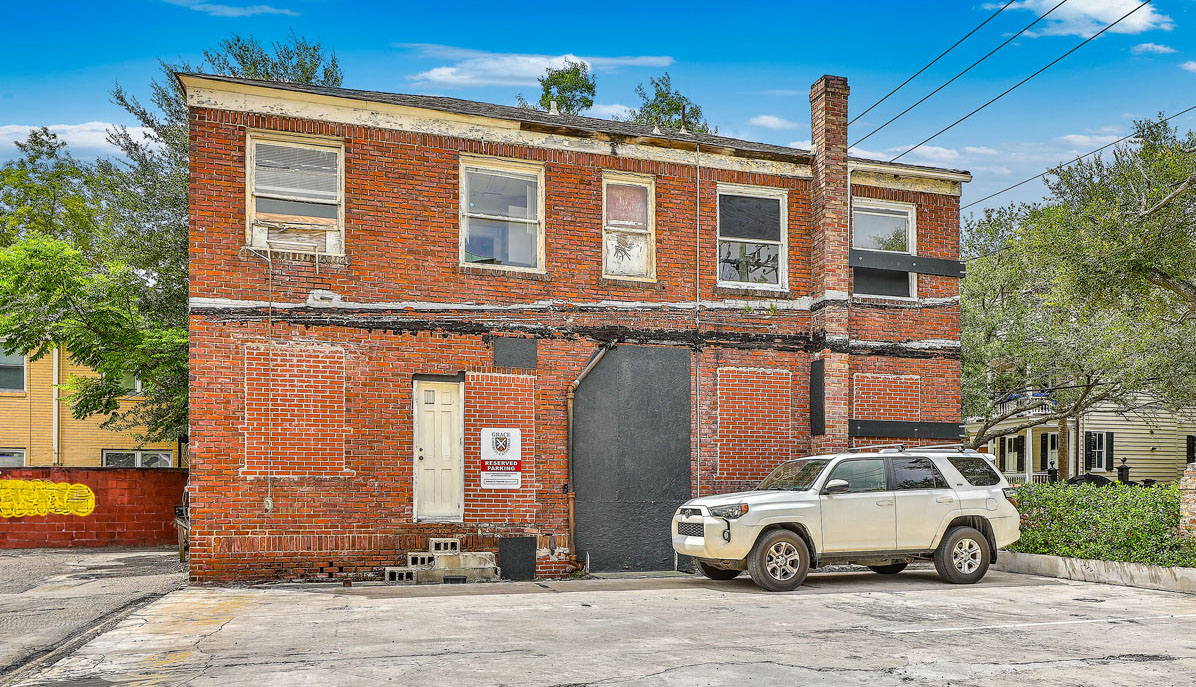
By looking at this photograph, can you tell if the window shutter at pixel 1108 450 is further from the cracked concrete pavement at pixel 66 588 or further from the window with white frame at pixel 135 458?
the window with white frame at pixel 135 458

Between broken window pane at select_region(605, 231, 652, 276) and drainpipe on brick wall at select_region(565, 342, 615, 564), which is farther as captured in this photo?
broken window pane at select_region(605, 231, 652, 276)

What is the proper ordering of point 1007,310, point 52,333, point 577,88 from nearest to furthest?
point 52,333
point 1007,310
point 577,88

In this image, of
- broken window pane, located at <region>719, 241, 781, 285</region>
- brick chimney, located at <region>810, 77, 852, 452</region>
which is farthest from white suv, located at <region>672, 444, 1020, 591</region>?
broken window pane, located at <region>719, 241, 781, 285</region>

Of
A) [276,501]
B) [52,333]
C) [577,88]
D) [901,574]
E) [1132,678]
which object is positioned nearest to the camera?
[1132,678]

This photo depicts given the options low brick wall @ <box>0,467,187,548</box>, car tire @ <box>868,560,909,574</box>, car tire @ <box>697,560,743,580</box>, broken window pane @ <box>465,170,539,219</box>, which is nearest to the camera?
car tire @ <box>697,560,743,580</box>

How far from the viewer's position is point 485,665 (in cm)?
711

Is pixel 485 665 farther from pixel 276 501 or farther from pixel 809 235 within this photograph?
pixel 809 235

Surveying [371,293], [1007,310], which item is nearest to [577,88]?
[1007,310]

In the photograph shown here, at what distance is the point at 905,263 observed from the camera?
52.7ft

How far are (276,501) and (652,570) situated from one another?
5.60 m

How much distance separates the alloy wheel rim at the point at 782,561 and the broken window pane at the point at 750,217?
5598 millimetres

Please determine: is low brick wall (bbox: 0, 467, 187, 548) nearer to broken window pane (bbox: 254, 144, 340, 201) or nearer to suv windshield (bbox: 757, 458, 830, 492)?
broken window pane (bbox: 254, 144, 340, 201)

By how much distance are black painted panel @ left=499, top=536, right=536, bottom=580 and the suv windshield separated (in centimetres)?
342

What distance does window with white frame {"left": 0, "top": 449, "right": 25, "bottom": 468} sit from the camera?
1010 inches
